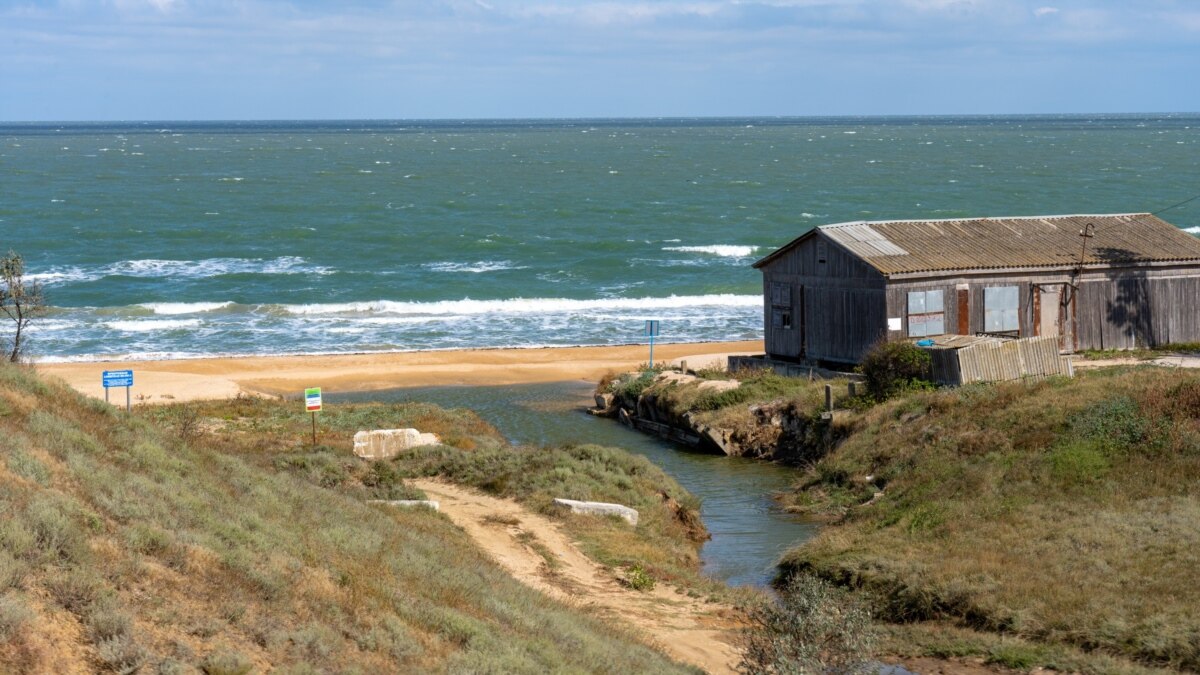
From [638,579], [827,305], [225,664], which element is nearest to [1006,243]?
[827,305]

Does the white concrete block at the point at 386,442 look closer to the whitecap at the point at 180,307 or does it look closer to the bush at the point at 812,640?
the bush at the point at 812,640

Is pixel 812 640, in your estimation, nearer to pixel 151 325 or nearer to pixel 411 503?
pixel 411 503

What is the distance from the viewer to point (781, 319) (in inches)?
1409

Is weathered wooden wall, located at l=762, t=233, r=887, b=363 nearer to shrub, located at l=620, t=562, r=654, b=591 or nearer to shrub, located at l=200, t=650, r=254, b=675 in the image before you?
shrub, located at l=620, t=562, r=654, b=591

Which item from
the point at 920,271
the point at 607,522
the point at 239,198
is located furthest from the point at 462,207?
the point at 607,522

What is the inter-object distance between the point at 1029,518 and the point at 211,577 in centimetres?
1296

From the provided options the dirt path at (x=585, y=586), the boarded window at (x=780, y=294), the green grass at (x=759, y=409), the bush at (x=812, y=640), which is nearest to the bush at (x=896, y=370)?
the green grass at (x=759, y=409)

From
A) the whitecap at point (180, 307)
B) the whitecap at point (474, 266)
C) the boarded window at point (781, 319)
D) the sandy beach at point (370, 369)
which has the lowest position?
the sandy beach at point (370, 369)

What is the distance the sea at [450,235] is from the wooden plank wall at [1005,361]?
2153cm

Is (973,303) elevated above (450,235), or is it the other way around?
(450,235)

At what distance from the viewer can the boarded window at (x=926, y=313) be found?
32062 mm

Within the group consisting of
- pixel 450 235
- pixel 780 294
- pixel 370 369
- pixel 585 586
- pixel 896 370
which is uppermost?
pixel 450 235

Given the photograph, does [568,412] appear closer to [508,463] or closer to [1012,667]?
[508,463]

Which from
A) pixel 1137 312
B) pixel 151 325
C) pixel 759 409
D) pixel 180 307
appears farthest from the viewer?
pixel 180 307
